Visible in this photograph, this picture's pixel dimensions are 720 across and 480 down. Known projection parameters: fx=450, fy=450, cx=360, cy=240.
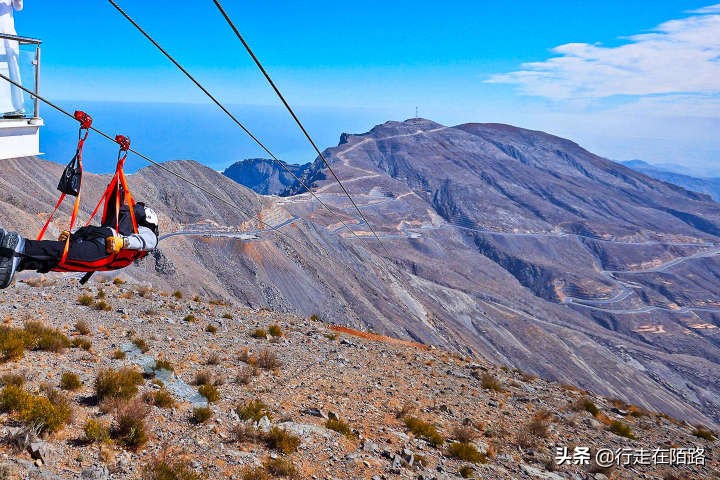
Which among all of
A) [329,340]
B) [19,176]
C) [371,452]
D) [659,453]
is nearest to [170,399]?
[371,452]

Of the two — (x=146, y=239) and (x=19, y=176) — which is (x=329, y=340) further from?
(x=19, y=176)

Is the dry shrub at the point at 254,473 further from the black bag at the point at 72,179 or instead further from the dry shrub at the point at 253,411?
the black bag at the point at 72,179

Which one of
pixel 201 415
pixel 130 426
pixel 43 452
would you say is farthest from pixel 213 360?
pixel 43 452

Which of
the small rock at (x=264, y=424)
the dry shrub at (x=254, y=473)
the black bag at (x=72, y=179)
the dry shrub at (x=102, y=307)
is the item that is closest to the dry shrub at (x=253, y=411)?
the small rock at (x=264, y=424)

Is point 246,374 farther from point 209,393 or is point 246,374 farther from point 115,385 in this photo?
point 115,385

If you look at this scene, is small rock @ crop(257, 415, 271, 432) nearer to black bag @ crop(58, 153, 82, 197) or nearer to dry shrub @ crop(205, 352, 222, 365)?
dry shrub @ crop(205, 352, 222, 365)
